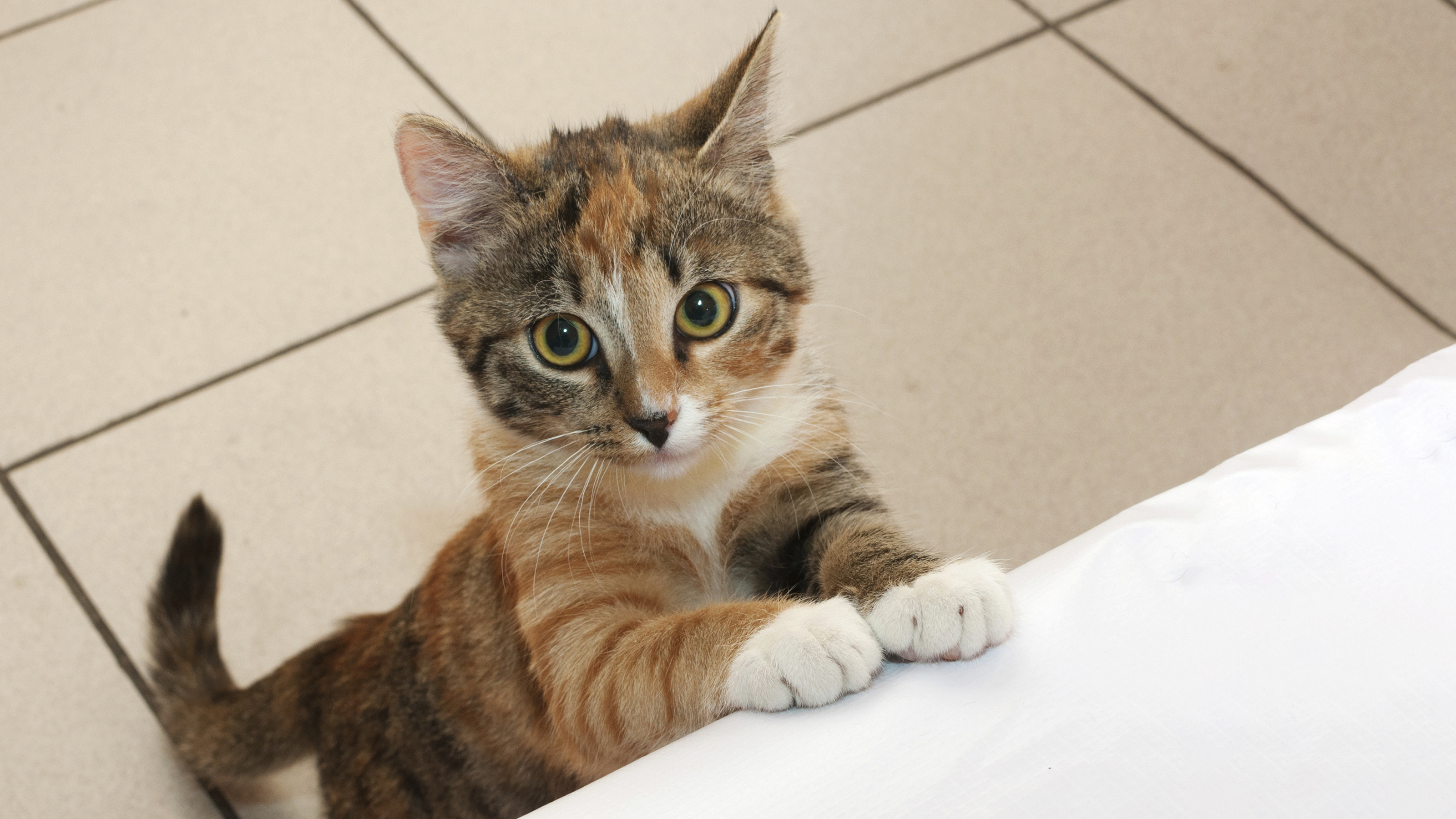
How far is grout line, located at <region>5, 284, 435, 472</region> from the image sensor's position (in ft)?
5.34

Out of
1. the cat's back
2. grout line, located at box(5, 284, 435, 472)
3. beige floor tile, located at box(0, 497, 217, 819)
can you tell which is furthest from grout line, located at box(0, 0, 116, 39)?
the cat's back

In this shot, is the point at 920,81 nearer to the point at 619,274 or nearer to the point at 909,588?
the point at 619,274

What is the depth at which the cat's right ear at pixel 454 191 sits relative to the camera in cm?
103

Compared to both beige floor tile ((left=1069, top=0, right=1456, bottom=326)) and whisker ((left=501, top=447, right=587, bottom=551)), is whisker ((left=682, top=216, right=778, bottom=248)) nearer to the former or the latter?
whisker ((left=501, top=447, right=587, bottom=551))

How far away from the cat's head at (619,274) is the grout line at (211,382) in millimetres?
720

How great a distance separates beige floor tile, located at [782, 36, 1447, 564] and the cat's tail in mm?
891

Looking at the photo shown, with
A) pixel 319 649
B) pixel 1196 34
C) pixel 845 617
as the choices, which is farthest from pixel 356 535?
pixel 1196 34

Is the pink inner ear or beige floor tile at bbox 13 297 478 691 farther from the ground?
the pink inner ear

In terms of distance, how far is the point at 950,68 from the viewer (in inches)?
83.0

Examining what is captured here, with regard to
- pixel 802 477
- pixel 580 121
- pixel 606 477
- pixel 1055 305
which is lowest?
pixel 1055 305

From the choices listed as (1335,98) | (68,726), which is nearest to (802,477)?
(68,726)

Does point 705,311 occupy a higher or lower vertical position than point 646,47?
lower

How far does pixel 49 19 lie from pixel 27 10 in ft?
0.22

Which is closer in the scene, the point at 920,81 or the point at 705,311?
the point at 705,311
